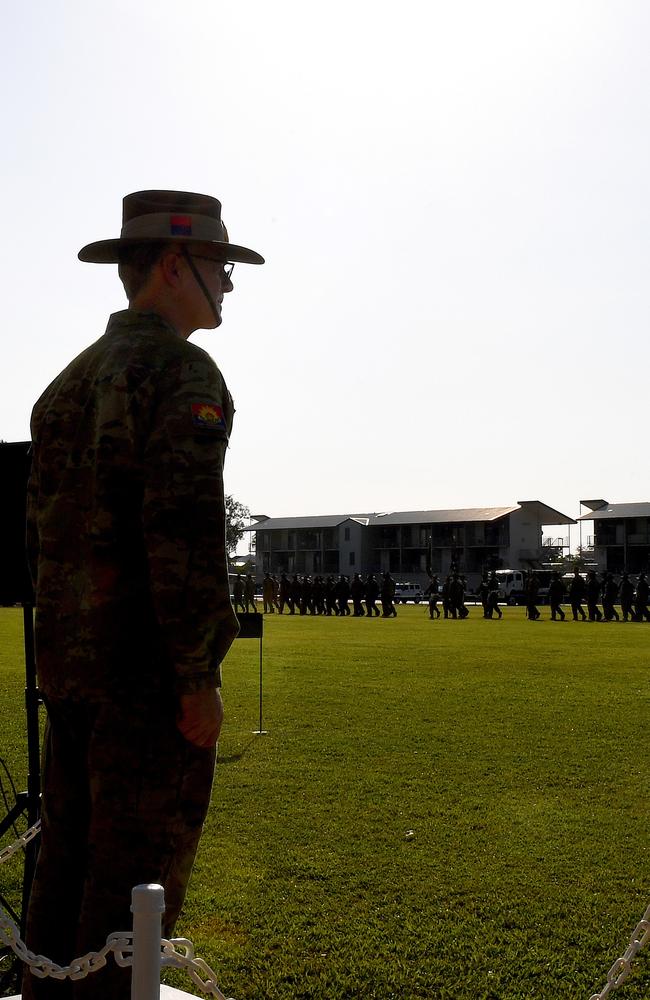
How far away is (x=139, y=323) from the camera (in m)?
2.69

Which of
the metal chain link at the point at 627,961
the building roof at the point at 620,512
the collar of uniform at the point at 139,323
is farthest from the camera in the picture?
the building roof at the point at 620,512

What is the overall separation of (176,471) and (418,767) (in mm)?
6236

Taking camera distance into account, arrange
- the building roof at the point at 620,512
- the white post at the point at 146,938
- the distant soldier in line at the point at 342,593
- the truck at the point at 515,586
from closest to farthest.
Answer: the white post at the point at 146,938 → the distant soldier in line at the point at 342,593 → the truck at the point at 515,586 → the building roof at the point at 620,512

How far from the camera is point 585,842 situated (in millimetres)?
5914

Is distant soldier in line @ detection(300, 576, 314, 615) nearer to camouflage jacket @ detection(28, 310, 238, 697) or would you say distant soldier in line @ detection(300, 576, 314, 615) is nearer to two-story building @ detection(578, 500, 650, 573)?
two-story building @ detection(578, 500, 650, 573)

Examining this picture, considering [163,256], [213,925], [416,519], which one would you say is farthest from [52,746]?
[416,519]

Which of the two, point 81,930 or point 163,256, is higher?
point 163,256

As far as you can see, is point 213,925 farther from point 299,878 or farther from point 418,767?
point 418,767

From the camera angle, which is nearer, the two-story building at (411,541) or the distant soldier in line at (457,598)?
the distant soldier in line at (457,598)

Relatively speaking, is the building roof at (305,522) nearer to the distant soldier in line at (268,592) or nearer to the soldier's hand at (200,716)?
the distant soldier in line at (268,592)

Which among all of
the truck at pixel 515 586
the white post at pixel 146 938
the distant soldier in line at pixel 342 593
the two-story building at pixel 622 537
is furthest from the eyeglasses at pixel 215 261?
the two-story building at pixel 622 537

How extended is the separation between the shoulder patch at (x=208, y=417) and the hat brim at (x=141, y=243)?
503 millimetres

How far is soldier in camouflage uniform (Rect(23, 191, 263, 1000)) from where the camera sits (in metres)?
2.44

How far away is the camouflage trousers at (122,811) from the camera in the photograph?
8.10ft
